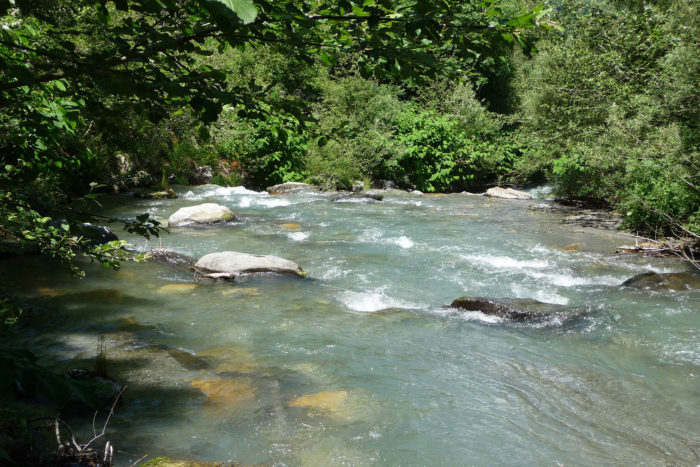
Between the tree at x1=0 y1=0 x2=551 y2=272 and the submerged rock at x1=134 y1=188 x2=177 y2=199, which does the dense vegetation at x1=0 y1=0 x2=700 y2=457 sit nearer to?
the tree at x1=0 y1=0 x2=551 y2=272

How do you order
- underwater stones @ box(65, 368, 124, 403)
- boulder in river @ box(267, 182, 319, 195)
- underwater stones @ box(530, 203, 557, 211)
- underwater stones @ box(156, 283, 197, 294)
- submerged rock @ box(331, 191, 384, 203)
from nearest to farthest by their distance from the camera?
1. underwater stones @ box(65, 368, 124, 403)
2. underwater stones @ box(156, 283, 197, 294)
3. underwater stones @ box(530, 203, 557, 211)
4. submerged rock @ box(331, 191, 384, 203)
5. boulder in river @ box(267, 182, 319, 195)

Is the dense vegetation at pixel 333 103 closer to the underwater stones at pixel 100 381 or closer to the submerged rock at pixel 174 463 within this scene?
the underwater stones at pixel 100 381

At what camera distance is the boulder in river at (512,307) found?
700 centimetres

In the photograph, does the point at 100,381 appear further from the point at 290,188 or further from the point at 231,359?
the point at 290,188

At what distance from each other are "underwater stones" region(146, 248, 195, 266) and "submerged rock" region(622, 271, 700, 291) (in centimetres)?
752

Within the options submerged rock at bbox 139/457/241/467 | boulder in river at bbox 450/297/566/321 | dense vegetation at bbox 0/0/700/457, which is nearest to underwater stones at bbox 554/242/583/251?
dense vegetation at bbox 0/0/700/457

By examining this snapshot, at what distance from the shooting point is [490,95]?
34.2 metres

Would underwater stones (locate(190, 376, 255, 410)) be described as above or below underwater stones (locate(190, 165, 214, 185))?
above

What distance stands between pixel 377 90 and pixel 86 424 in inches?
923

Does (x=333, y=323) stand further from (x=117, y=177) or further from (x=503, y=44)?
(x=117, y=177)

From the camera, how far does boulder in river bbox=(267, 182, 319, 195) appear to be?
1978 centimetres

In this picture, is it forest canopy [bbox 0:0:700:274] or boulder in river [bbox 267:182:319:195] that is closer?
forest canopy [bbox 0:0:700:274]

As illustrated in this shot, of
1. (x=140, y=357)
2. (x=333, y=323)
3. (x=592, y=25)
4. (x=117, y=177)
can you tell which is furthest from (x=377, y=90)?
(x=140, y=357)

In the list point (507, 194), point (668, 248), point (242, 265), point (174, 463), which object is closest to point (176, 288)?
point (242, 265)
